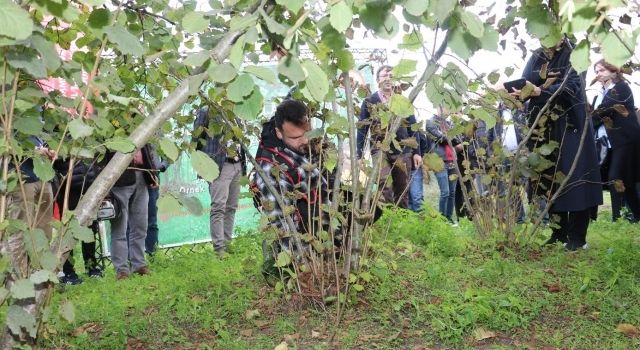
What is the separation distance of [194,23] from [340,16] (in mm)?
547

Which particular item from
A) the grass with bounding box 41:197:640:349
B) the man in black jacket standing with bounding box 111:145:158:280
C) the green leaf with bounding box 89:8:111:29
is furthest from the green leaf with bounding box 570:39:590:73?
the man in black jacket standing with bounding box 111:145:158:280

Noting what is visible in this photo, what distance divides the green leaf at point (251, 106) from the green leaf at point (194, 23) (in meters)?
0.24

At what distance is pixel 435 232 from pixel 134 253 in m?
2.61

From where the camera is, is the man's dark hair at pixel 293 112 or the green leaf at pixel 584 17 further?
the man's dark hair at pixel 293 112

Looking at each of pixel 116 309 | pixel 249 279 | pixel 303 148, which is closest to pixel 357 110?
pixel 303 148

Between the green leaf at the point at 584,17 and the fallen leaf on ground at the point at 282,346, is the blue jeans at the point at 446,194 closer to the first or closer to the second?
the fallen leaf on ground at the point at 282,346

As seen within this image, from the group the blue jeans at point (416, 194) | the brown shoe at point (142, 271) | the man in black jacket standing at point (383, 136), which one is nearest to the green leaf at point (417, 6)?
the man in black jacket standing at point (383, 136)

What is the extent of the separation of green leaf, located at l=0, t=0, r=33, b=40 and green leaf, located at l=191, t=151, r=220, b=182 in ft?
2.15

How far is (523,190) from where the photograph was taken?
471cm

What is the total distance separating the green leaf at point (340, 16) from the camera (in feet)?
4.31

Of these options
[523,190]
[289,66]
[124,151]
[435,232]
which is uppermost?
[289,66]

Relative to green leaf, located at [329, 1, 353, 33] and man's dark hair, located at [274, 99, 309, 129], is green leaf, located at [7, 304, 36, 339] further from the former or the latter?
man's dark hair, located at [274, 99, 309, 129]

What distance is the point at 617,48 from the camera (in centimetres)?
123

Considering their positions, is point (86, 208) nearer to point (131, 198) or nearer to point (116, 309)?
point (116, 309)
